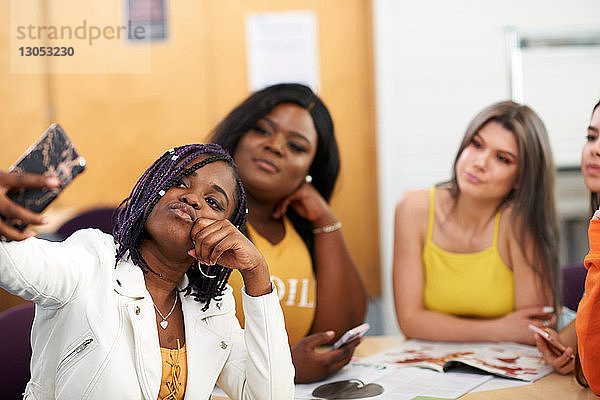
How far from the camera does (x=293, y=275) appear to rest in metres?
1.82

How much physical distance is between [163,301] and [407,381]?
1.90ft

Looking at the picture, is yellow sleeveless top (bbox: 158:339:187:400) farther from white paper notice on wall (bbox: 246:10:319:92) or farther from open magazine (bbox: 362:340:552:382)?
white paper notice on wall (bbox: 246:10:319:92)

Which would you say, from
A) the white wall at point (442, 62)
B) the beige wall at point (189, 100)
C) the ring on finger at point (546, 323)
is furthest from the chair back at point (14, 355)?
the white wall at point (442, 62)

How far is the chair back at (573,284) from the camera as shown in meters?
2.11

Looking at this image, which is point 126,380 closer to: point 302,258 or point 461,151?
point 302,258

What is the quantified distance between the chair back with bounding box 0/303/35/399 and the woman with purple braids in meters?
0.39

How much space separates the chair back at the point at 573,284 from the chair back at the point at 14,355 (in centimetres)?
162

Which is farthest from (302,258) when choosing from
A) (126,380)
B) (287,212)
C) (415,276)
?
(126,380)

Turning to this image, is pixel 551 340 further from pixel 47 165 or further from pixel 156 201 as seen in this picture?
pixel 47 165

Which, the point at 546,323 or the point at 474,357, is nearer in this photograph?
the point at 474,357

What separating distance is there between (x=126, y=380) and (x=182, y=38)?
9.74 feet

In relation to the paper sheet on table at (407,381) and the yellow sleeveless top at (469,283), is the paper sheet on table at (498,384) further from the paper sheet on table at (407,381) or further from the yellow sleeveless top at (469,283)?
the yellow sleeveless top at (469,283)

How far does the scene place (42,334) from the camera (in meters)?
1.08

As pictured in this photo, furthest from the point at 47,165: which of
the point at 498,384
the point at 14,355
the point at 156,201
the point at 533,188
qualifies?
the point at 533,188
